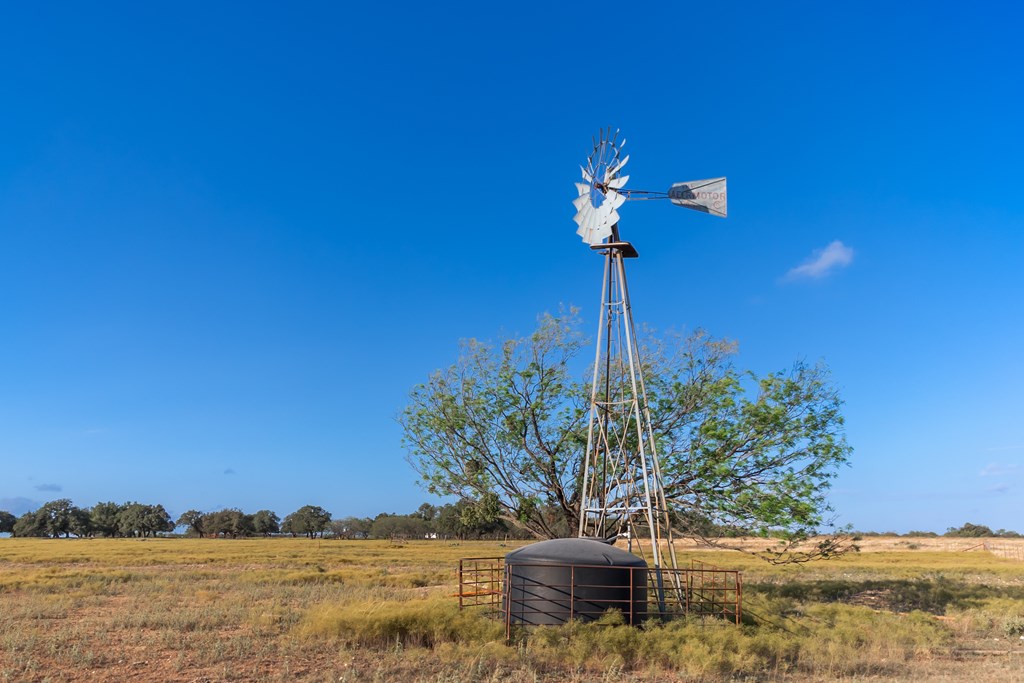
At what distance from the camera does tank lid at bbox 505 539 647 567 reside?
16594mm

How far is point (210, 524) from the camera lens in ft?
438

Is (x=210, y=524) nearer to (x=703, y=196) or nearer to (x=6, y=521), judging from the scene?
(x=6, y=521)

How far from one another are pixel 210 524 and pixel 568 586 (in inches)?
5217

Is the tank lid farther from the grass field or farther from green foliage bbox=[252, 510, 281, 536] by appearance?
green foliage bbox=[252, 510, 281, 536]

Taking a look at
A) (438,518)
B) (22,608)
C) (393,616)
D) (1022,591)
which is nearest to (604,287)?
(393,616)

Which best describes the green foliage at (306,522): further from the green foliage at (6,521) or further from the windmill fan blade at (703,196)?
the windmill fan blade at (703,196)

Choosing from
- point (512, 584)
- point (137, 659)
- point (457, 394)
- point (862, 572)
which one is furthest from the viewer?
point (862, 572)

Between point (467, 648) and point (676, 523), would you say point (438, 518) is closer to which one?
point (676, 523)

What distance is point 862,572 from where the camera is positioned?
147 feet

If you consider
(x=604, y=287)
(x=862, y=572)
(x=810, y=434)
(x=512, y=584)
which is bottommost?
(x=862, y=572)

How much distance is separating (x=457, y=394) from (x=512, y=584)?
10614 mm

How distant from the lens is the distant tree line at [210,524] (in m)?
115

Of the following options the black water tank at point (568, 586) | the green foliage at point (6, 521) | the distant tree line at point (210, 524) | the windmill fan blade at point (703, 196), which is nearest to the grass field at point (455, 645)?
the black water tank at point (568, 586)

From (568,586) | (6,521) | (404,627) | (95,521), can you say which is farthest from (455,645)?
(6,521)
